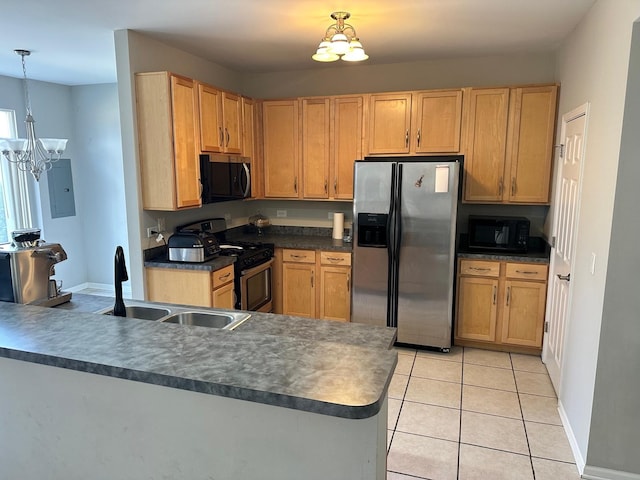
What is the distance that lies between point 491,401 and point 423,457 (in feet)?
2.90

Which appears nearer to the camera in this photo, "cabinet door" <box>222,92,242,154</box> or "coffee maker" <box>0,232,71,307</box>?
"coffee maker" <box>0,232,71,307</box>

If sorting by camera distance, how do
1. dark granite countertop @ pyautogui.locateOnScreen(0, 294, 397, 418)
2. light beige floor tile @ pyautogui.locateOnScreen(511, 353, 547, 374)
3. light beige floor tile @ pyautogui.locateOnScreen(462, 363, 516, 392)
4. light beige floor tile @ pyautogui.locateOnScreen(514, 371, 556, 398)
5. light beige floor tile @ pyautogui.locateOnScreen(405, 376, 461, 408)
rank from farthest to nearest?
light beige floor tile @ pyautogui.locateOnScreen(511, 353, 547, 374), light beige floor tile @ pyautogui.locateOnScreen(462, 363, 516, 392), light beige floor tile @ pyautogui.locateOnScreen(514, 371, 556, 398), light beige floor tile @ pyautogui.locateOnScreen(405, 376, 461, 408), dark granite countertop @ pyautogui.locateOnScreen(0, 294, 397, 418)

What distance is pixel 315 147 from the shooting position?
14.6 ft

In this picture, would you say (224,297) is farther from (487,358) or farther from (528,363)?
(528,363)

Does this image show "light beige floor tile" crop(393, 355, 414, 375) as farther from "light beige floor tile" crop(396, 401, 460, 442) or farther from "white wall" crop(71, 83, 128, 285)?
"white wall" crop(71, 83, 128, 285)

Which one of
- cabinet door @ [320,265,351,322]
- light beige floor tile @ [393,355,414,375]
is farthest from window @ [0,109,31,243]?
light beige floor tile @ [393,355,414,375]

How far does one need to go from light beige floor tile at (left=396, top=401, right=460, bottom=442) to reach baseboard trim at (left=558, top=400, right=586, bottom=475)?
638 millimetres

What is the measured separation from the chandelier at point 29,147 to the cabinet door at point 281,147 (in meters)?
1.90

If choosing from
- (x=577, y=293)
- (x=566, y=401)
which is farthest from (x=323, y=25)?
(x=566, y=401)

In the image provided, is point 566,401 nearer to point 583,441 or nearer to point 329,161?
point 583,441

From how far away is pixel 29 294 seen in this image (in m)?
2.19

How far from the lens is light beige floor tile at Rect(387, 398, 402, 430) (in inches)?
110

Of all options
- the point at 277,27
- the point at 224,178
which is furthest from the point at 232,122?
the point at 277,27

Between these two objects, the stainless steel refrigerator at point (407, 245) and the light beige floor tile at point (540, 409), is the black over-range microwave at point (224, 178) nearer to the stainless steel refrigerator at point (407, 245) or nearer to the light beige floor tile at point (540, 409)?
Answer: the stainless steel refrigerator at point (407, 245)
